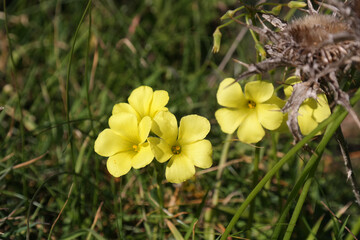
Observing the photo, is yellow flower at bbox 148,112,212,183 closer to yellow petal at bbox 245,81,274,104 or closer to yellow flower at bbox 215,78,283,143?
yellow flower at bbox 215,78,283,143

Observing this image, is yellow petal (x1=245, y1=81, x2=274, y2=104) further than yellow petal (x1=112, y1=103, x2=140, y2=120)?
No

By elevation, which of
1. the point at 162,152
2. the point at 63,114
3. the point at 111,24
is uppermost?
the point at 162,152

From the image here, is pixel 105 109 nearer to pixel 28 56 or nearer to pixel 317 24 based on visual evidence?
pixel 28 56

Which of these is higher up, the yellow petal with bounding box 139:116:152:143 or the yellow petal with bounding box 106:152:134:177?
the yellow petal with bounding box 139:116:152:143

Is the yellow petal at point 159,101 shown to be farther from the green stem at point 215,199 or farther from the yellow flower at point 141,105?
the green stem at point 215,199

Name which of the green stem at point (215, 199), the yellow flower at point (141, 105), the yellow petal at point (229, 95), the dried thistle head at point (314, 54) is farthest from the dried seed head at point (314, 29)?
the green stem at point (215, 199)

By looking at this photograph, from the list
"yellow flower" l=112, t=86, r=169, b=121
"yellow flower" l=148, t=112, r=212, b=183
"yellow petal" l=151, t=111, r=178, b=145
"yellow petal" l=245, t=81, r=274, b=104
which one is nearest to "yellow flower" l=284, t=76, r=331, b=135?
"yellow petal" l=245, t=81, r=274, b=104

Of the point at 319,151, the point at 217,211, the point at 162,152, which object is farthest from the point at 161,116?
the point at 217,211
